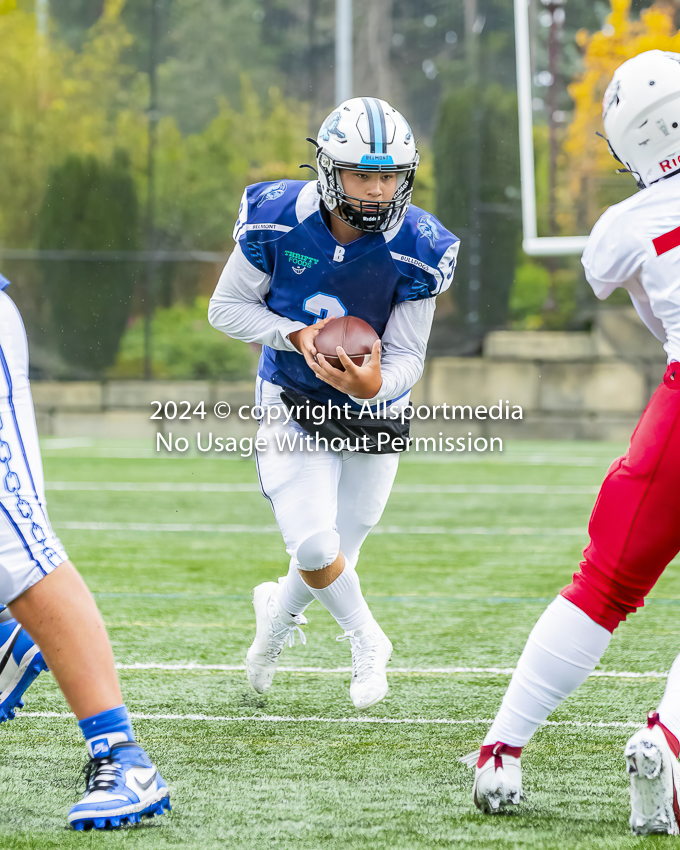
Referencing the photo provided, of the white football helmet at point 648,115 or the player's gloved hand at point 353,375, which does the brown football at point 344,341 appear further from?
the white football helmet at point 648,115

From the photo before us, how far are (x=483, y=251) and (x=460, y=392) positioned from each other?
6.04 ft

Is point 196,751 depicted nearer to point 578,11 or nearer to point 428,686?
point 428,686

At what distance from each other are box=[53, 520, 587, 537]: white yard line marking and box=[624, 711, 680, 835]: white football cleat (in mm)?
4582

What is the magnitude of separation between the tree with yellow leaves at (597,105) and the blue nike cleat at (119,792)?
30.5ft

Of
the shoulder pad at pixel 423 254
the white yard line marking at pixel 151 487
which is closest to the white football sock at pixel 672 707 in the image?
the shoulder pad at pixel 423 254

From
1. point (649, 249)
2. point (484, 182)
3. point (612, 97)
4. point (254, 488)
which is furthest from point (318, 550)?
point (484, 182)

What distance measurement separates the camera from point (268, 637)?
131 inches

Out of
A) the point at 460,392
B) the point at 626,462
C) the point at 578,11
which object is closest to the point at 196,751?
the point at 626,462

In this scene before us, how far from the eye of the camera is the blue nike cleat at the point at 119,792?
212cm

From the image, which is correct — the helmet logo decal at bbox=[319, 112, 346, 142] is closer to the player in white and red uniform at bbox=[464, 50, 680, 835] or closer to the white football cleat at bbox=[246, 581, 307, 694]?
the player in white and red uniform at bbox=[464, 50, 680, 835]

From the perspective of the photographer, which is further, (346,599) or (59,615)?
(346,599)

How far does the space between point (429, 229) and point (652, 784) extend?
1.69m

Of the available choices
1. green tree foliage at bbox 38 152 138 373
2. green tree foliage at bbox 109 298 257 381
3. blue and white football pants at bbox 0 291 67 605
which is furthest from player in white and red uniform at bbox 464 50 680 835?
green tree foliage at bbox 38 152 138 373

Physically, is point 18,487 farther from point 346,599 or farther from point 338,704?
point 338,704
